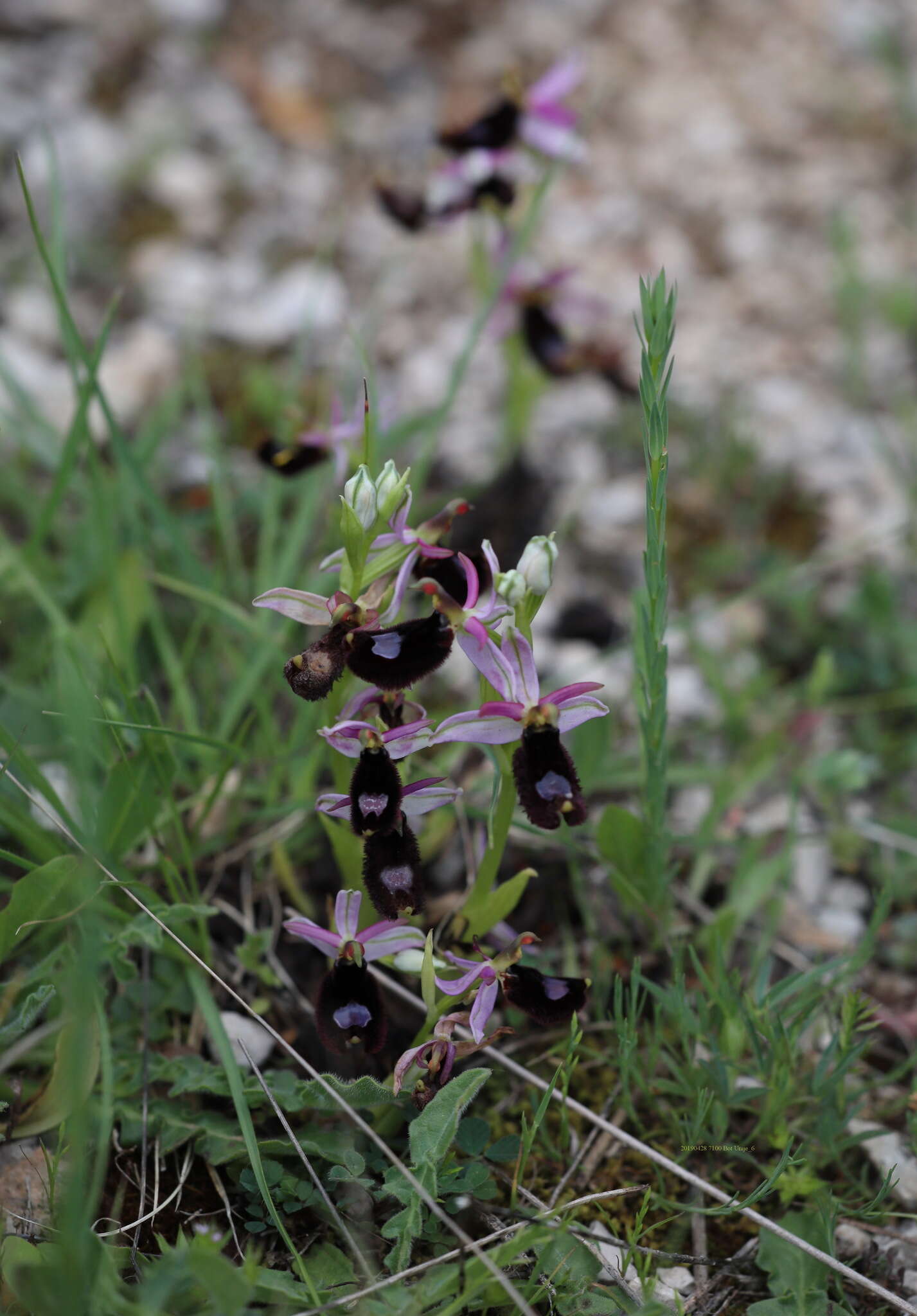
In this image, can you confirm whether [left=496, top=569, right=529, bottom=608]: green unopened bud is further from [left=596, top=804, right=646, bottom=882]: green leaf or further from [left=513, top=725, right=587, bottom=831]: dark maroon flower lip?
[left=596, top=804, right=646, bottom=882]: green leaf

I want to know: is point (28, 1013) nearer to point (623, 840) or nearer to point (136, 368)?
point (623, 840)

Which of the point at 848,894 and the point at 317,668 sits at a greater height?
the point at 317,668

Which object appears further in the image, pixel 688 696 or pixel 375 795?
pixel 688 696

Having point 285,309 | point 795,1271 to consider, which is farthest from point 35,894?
point 285,309

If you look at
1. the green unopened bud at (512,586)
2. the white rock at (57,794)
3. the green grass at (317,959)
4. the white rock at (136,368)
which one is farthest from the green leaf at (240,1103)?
the white rock at (136,368)

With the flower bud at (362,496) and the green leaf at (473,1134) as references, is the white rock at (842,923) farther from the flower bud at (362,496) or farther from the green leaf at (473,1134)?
the flower bud at (362,496)

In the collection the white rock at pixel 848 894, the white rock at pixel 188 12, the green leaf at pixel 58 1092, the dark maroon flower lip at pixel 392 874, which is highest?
the white rock at pixel 188 12

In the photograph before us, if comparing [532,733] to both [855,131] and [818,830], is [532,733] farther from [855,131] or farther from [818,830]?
[855,131]

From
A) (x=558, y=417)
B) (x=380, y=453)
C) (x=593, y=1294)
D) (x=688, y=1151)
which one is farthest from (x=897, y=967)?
(x=558, y=417)
